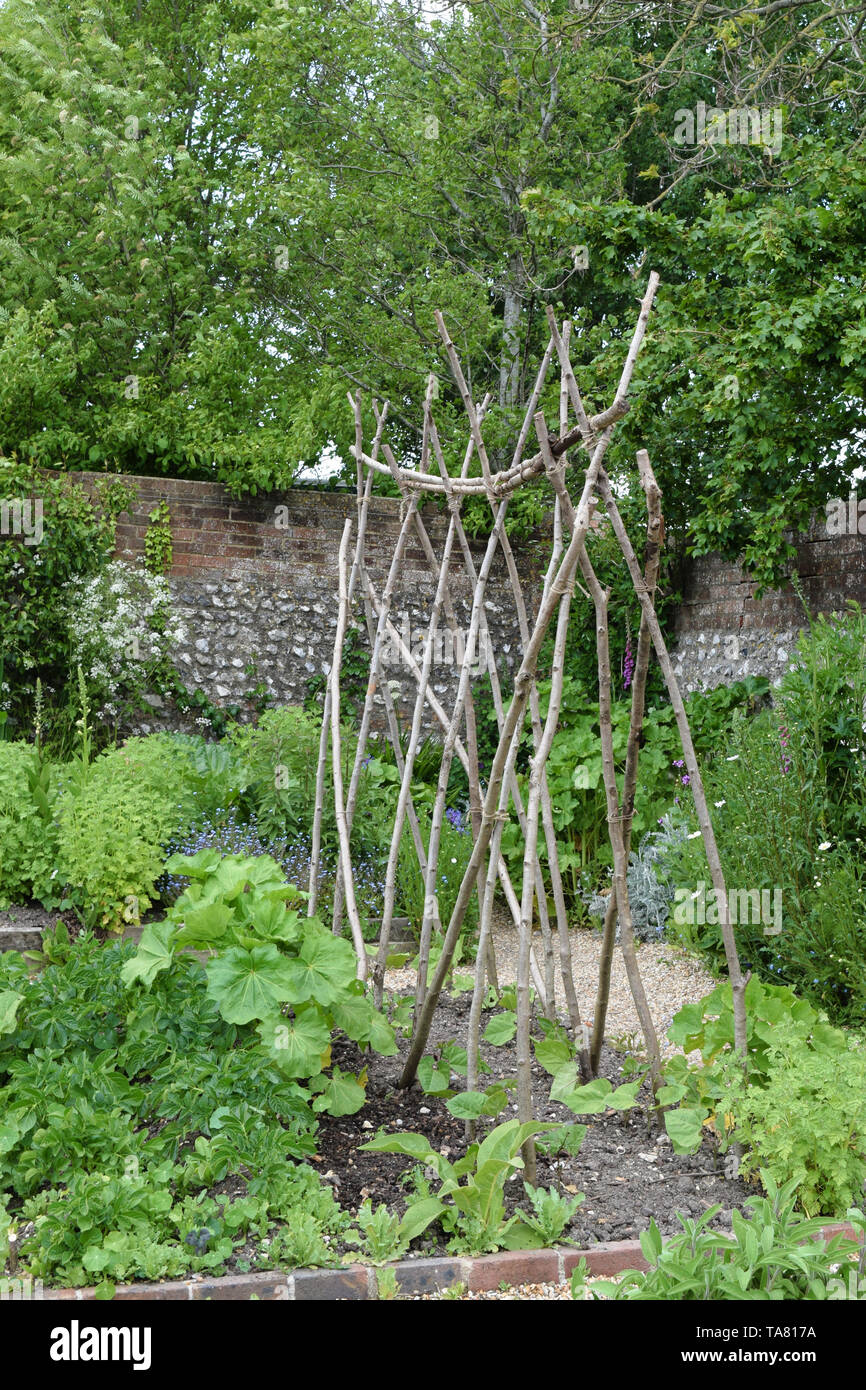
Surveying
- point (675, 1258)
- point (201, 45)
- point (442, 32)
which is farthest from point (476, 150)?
point (675, 1258)

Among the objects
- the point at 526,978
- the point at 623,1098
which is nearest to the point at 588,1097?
the point at 623,1098

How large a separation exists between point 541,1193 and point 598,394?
519 cm

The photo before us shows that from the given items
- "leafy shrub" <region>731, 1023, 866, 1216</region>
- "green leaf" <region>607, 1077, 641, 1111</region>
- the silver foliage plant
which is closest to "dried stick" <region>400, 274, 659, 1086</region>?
"green leaf" <region>607, 1077, 641, 1111</region>

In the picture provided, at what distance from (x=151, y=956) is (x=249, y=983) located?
0.32 meters

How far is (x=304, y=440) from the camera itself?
7.27 metres

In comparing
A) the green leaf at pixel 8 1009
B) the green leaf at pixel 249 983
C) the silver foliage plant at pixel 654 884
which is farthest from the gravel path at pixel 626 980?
the green leaf at pixel 8 1009

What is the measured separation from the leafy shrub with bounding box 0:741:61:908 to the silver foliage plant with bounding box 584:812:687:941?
2.70 meters

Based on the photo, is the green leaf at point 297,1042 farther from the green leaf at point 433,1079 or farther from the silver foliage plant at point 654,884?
the silver foliage plant at point 654,884

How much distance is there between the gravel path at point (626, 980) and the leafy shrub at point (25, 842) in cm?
153

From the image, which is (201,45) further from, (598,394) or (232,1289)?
(232,1289)

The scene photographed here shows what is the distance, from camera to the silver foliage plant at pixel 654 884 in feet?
17.9

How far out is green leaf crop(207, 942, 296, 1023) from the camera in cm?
253

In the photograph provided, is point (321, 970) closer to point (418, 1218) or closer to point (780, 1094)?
point (418, 1218)

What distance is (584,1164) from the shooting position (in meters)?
2.72
